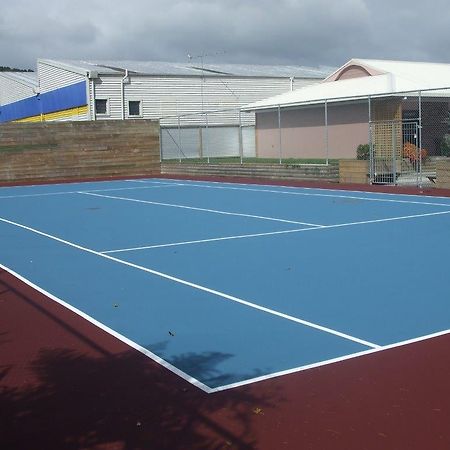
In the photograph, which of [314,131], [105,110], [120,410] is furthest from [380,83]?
[120,410]

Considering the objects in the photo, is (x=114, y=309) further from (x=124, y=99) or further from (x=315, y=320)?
(x=124, y=99)

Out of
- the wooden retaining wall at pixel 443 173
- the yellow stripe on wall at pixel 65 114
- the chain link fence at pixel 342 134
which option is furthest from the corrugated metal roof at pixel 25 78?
the wooden retaining wall at pixel 443 173

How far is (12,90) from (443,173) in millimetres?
51439

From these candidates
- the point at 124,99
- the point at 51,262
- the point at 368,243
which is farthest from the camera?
the point at 124,99

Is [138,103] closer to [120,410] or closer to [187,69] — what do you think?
[187,69]

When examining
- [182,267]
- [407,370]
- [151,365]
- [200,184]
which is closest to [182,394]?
[151,365]

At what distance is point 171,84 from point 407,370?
4128cm

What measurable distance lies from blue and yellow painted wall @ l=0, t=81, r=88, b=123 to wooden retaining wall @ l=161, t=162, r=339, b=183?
10315 millimetres

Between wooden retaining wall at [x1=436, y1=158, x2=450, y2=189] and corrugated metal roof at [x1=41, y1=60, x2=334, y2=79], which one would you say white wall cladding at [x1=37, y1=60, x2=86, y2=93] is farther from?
wooden retaining wall at [x1=436, y1=158, x2=450, y2=189]

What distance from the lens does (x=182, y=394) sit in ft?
18.2

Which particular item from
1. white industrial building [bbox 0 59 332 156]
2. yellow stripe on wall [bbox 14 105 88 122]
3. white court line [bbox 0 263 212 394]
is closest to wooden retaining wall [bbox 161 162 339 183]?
white industrial building [bbox 0 59 332 156]

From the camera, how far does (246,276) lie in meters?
10.0

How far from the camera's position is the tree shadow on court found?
472 centimetres

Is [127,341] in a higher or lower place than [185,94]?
lower
